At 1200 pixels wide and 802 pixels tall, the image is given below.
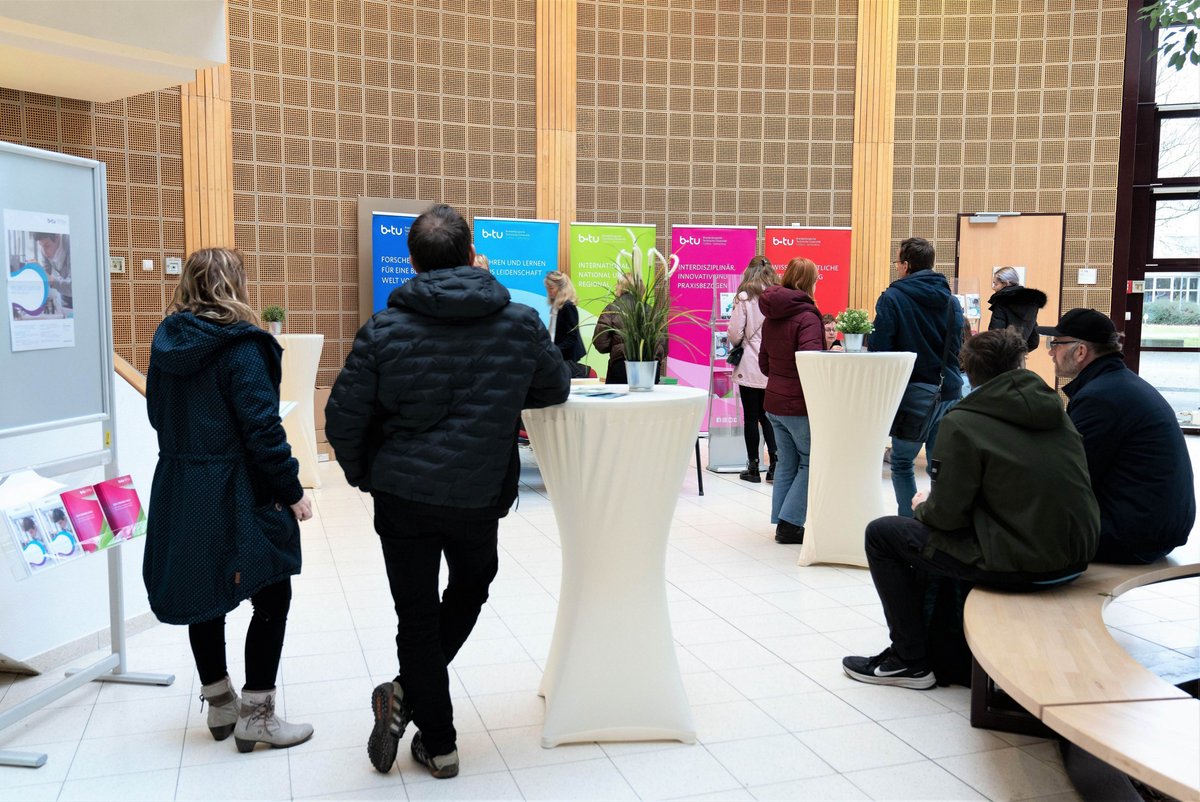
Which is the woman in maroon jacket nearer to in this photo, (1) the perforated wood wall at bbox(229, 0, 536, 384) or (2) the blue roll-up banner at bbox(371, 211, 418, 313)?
A: (2) the blue roll-up banner at bbox(371, 211, 418, 313)

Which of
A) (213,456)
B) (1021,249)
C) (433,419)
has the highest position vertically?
(1021,249)

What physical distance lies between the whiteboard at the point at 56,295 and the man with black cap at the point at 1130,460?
127 inches

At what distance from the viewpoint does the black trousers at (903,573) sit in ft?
10.7

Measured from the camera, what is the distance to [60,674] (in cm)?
351

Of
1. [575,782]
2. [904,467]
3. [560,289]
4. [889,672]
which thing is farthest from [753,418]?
[575,782]

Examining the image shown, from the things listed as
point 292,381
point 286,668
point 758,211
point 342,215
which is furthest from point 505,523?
point 758,211

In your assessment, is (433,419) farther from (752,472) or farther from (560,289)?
(752,472)

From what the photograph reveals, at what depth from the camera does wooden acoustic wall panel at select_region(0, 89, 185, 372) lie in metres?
7.70

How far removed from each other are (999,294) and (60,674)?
6089 mm

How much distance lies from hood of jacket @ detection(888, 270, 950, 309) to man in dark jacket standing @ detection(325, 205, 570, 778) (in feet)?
10.1

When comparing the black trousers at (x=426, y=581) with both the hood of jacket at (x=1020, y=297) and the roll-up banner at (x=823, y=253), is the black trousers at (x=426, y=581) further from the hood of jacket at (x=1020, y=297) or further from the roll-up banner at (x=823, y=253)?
the roll-up banner at (x=823, y=253)

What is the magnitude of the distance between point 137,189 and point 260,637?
6253 millimetres

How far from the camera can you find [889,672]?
341 centimetres

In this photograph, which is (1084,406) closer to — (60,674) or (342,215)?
(60,674)
